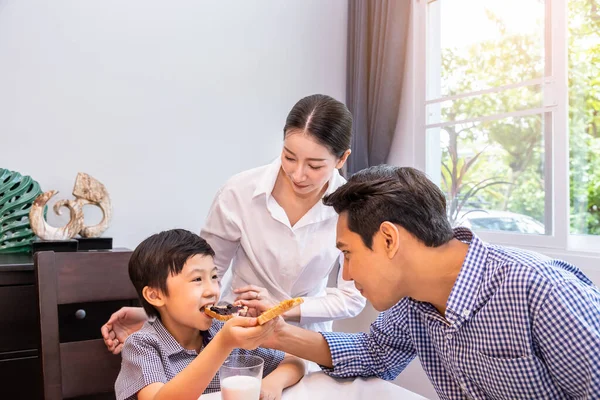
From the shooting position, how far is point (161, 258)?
128cm

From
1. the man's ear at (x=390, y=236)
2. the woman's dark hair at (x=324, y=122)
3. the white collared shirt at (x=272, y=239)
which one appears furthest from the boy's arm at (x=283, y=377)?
the woman's dark hair at (x=324, y=122)

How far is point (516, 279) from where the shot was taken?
962 mm

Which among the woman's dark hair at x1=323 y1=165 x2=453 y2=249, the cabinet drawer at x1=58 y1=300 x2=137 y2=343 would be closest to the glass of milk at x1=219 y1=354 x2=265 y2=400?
the woman's dark hair at x1=323 y1=165 x2=453 y2=249

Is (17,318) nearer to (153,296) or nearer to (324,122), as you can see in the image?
(153,296)

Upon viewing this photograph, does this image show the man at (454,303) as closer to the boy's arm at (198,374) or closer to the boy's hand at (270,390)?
the boy's hand at (270,390)

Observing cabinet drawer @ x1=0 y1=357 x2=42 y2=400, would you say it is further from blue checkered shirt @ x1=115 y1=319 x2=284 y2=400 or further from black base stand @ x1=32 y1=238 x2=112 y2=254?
blue checkered shirt @ x1=115 y1=319 x2=284 y2=400

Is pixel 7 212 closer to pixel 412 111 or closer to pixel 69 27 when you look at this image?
pixel 69 27

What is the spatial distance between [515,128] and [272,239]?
144 centimetres

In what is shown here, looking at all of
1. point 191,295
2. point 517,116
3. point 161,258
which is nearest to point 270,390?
point 191,295

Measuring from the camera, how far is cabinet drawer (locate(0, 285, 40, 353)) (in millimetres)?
1954

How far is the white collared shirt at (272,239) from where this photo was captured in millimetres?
1775

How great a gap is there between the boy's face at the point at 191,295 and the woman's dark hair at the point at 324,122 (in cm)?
53

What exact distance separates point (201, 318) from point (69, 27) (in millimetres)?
1922

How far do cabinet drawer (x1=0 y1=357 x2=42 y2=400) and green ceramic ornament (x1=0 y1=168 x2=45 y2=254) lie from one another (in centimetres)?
51
